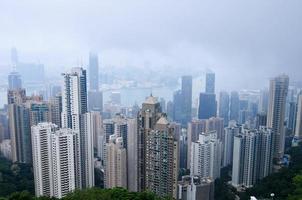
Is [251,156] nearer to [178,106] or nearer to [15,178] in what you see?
[178,106]

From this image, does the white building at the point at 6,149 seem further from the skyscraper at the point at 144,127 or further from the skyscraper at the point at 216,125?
the skyscraper at the point at 216,125

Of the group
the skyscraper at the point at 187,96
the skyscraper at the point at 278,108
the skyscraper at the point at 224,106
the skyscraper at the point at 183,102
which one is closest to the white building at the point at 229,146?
the skyscraper at the point at 278,108

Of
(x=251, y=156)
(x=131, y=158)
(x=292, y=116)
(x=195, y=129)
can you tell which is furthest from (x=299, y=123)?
(x=131, y=158)

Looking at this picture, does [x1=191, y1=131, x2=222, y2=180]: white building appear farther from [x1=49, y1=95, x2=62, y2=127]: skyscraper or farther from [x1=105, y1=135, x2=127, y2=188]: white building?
[x1=49, y1=95, x2=62, y2=127]: skyscraper

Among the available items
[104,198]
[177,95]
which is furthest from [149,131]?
[177,95]

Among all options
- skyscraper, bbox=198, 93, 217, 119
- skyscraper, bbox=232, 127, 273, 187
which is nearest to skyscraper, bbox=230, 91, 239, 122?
skyscraper, bbox=198, 93, 217, 119
